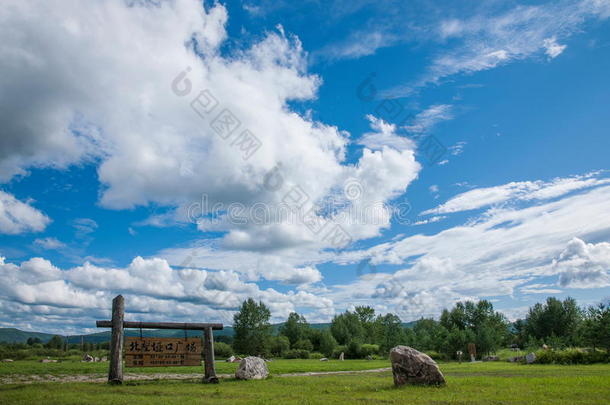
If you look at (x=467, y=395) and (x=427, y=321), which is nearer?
(x=467, y=395)

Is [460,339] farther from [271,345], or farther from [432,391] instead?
[432,391]

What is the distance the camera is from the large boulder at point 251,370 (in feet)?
68.6

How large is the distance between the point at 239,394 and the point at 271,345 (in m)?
62.4

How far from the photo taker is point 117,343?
1834 cm

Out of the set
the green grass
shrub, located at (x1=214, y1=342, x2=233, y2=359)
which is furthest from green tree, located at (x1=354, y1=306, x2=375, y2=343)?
the green grass

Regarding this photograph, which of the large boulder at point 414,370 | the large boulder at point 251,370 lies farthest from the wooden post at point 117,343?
the large boulder at point 414,370

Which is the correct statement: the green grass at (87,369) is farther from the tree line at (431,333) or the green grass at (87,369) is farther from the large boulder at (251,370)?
the tree line at (431,333)

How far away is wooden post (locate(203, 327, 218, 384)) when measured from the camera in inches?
759

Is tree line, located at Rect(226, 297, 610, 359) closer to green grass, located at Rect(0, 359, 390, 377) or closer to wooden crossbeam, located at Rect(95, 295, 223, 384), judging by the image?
green grass, located at Rect(0, 359, 390, 377)

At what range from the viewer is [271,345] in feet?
243

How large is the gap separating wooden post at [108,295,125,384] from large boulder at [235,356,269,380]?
589 cm

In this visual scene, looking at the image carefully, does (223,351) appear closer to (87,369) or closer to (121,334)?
(87,369)

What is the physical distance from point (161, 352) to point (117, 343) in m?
2.05

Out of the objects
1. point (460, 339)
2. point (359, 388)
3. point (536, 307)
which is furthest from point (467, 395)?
point (536, 307)
